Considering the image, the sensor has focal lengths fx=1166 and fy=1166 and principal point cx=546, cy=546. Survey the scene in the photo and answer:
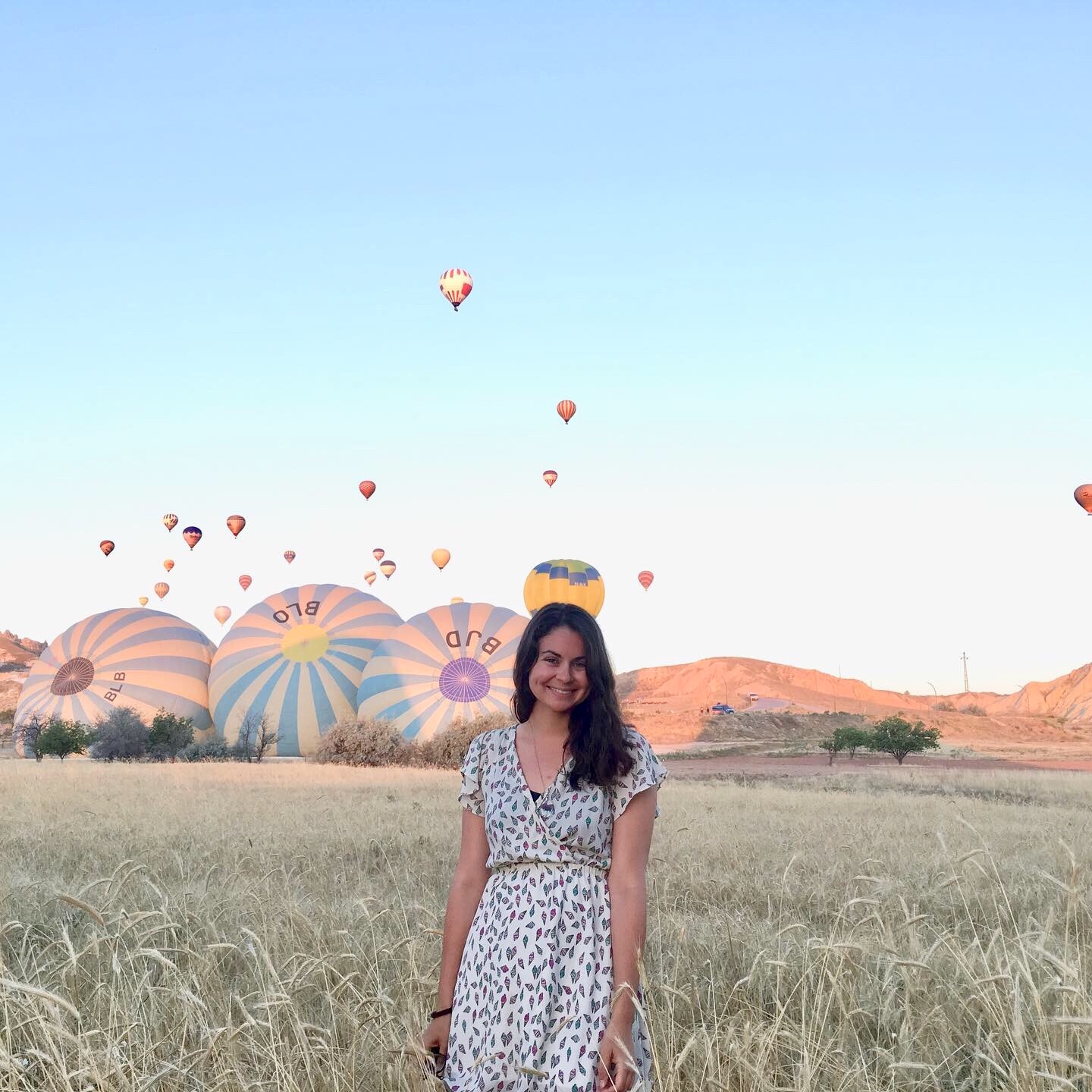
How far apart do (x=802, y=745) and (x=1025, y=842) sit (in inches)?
1420

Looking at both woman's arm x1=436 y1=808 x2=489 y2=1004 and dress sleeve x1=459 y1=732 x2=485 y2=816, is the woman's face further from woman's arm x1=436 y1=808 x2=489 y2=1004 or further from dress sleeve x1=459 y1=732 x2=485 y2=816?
woman's arm x1=436 y1=808 x2=489 y2=1004

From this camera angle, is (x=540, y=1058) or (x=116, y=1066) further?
(x=540, y=1058)

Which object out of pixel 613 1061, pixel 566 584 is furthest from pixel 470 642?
pixel 613 1061

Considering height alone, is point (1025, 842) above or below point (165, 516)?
below

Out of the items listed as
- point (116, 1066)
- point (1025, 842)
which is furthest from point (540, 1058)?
point (1025, 842)

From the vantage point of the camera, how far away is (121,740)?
2973 cm

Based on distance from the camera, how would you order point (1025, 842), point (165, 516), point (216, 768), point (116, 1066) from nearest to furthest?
point (116, 1066)
point (1025, 842)
point (216, 768)
point (165, 516)

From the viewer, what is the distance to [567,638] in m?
3.38

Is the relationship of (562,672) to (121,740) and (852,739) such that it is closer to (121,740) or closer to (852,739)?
(121,740)

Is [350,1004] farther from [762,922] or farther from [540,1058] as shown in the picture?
[762,922]

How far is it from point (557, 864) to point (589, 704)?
457mm

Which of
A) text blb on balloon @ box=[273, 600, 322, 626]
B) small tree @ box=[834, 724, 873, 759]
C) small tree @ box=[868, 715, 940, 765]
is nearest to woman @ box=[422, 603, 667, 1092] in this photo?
text blb on balloon @ box=[273, 600, 322, 626]

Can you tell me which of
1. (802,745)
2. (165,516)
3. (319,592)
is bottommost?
(802,745)

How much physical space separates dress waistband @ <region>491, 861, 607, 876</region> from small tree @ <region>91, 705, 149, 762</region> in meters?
27.9
